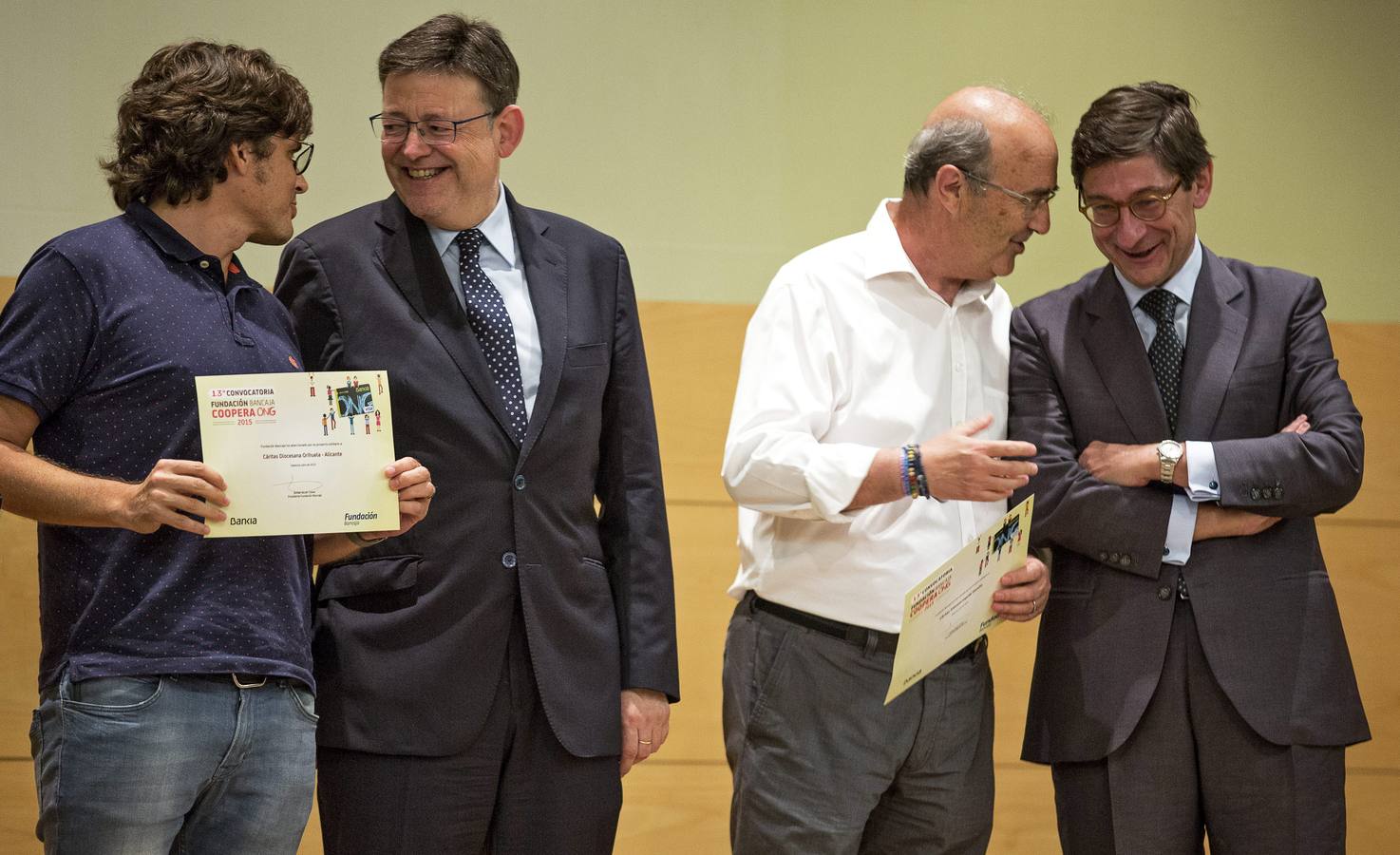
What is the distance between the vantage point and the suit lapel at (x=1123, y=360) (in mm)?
2469

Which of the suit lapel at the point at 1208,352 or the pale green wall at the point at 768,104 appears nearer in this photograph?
the suit lapel at the point at 1208,352

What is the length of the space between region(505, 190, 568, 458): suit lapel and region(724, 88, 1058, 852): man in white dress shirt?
373 millimetres

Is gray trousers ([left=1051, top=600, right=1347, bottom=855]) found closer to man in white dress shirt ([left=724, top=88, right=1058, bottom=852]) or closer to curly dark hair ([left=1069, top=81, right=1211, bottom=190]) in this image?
man in white dress shirt ([left=724, top=88, right=1058, bottom=852])

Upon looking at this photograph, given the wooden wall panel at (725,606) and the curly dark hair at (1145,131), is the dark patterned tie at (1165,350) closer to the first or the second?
the curly dark hair at (1145,131)

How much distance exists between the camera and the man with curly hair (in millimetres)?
1808

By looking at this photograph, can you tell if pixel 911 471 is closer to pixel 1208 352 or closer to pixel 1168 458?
pixel 1168 458

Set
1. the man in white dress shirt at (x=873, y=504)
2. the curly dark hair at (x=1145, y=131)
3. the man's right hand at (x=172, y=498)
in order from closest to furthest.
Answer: the man's right hand at (x=172, y=498) → the man in white dress shirt at (x=873, y=504) → the curly dark hair at (x=1145, y=131)

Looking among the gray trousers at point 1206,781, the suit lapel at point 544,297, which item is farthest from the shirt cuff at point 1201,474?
the suit lapel at point 544,297

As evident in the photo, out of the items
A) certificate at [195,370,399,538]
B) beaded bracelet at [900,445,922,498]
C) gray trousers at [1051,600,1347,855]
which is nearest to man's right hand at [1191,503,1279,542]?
gray trousers at [1051,600,1347,855]

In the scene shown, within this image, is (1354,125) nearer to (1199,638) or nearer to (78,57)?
(1199,638)

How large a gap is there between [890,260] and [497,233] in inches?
28.8

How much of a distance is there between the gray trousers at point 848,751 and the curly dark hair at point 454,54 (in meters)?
1.07

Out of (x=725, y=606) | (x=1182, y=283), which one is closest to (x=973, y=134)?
(x=1182, y=283)

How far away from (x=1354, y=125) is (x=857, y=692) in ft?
8.20
